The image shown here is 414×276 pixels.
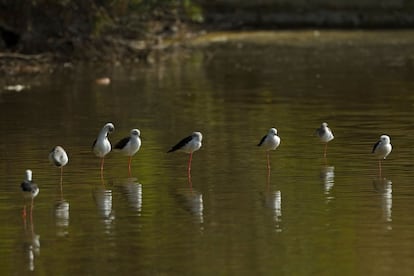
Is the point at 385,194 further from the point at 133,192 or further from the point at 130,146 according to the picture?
the point at 130,146

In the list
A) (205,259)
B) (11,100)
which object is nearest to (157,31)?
(11,100)

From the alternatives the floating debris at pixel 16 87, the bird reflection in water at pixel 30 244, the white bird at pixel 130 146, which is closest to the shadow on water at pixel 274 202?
the white bird at pixel 130 146

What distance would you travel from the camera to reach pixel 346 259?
13.1 metres

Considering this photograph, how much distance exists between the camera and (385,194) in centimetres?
1659

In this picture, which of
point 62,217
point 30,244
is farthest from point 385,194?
point 30,244

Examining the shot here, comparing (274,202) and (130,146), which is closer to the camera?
(274,202)

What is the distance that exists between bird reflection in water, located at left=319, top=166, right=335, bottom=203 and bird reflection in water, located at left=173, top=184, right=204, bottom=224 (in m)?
1.47

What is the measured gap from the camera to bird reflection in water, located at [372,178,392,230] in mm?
15188

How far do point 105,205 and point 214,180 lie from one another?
6.91 ft

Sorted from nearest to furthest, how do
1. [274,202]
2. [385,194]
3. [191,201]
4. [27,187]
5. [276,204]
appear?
[27,187] < [276,204] < [274,202] < [191,201] < [385,194]

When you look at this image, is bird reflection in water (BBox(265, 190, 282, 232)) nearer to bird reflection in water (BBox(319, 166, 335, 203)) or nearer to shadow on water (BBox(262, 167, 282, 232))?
shadow on water (BBox(262, 167, 282, 232))

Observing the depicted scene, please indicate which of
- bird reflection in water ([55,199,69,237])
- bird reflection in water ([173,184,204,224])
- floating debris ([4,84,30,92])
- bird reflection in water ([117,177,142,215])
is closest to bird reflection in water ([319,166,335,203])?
bird reflection in water ([173,184,204,224])

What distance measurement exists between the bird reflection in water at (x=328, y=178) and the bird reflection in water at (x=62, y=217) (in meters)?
2.94

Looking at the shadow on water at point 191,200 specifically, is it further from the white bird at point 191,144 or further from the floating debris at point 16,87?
the floating debris at point 16,87
